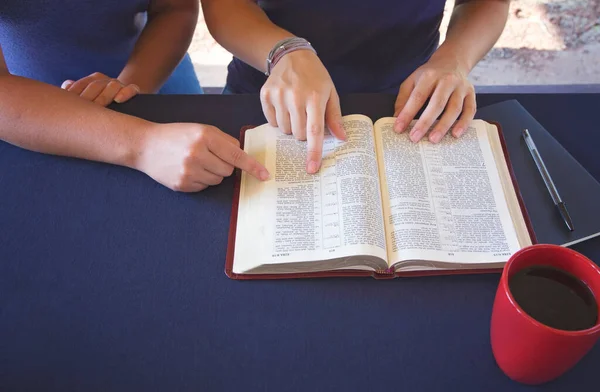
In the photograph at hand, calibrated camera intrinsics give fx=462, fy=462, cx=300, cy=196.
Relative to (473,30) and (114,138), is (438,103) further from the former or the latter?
(114,138)

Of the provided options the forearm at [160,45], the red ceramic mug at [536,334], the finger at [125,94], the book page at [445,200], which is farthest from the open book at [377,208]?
the forearm at [160,45]

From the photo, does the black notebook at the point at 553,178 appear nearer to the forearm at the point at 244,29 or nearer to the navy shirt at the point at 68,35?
the forearm at the point at 244,29

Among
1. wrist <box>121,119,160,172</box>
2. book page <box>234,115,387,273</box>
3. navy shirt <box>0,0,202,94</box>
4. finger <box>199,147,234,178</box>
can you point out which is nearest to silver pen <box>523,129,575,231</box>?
book page <box>234,115,387,273</box>

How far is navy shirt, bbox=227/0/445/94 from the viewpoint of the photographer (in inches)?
36.4

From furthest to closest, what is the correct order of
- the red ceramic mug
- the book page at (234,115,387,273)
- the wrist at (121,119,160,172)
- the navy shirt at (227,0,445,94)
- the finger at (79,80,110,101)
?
the navy shirt at (227,0,445,94) → the finger at (79,80,110,101) → the wrist at (121,119,160,172) → the book page at (234,115,387,273) → the red ceramic mug

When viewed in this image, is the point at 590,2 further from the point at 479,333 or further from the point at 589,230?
the point at 479,333

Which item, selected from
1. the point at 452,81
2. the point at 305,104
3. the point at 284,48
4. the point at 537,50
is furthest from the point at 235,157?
the point at 537,50

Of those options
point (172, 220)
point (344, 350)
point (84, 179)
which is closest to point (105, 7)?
point (84, 179)

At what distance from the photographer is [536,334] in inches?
17.6

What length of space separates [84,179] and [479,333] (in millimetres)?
607

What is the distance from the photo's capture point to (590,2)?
2.11 metres

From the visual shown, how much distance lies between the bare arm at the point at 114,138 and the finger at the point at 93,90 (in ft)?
0.18

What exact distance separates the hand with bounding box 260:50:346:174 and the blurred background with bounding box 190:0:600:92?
1.21 metres

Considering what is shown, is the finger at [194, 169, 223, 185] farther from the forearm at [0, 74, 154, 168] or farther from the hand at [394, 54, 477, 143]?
the hand at [394, 54, 477, 143]
